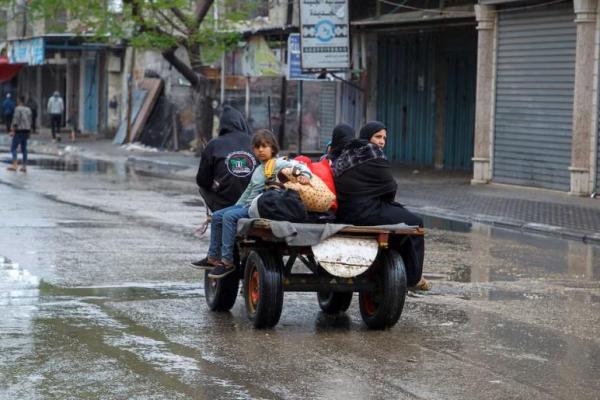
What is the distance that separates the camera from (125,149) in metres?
39.0

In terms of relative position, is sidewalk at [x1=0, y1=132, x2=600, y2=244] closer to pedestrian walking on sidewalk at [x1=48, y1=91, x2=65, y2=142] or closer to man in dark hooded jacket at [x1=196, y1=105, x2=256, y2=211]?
man in dark hooded jacket at [x1=196, y1=105, x2=256, y2=211]

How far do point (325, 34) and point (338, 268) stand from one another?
62.5 ft

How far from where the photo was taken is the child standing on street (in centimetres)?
960

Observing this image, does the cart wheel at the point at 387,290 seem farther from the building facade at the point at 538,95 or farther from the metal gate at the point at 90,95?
the metal gate at the point at 90,95

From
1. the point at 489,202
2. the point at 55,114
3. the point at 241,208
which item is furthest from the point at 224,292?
the point at 55,114

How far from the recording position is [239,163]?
10.4 m

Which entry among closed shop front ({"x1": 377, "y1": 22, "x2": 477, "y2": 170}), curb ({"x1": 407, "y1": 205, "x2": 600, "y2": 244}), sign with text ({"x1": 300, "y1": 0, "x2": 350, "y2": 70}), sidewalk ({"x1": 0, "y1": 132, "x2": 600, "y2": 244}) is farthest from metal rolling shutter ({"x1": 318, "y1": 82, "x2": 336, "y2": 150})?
curb ({"x1": 407, "y1": 205, "x2": 600, "y2": 244})

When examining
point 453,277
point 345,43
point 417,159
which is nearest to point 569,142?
point 345,43

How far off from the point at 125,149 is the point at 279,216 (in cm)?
3049

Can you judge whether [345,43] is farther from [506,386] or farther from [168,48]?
[506,386]

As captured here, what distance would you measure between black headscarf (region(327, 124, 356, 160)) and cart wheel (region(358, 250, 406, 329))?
3.25 feet

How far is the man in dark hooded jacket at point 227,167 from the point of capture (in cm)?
1034

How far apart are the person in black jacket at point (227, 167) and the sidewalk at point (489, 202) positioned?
784 centimetres

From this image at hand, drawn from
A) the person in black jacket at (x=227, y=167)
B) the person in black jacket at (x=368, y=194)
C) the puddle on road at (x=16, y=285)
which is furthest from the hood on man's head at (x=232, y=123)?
the puddle on road at (x=16, y=285)
